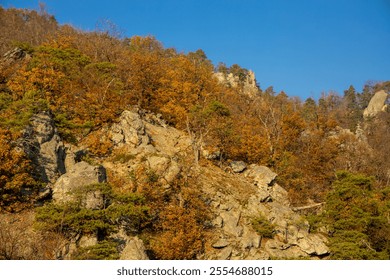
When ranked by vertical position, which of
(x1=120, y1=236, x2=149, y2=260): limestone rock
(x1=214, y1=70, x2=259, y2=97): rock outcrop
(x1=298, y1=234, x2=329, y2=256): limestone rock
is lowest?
(x1=298, y1=234, x2=329, y2=256): limestone rock

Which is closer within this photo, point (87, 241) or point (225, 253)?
point (87, 241)

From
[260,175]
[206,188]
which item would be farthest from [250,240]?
[260,175]

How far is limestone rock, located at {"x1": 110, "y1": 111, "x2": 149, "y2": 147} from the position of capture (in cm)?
2398

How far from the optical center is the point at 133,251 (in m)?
14.5

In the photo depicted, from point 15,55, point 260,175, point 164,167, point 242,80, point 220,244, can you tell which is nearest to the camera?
point 220,244

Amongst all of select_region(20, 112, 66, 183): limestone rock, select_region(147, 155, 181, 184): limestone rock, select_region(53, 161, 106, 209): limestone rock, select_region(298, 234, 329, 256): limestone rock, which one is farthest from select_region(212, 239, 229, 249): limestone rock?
select_region(20, 112, 66, 183): limestone rock

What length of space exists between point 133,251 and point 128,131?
1145 centimetres

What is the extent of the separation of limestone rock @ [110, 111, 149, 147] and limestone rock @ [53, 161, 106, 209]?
21.2 ft

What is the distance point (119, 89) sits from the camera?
100.0 ft

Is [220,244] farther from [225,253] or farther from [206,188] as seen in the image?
[206,188]

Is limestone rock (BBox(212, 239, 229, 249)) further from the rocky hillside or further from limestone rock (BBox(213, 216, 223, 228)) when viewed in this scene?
limestone rock (BBox(213, 216, 223, 228))

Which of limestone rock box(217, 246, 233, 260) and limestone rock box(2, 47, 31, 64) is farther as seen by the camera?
limestone rock box(2, 47, 31, 64)

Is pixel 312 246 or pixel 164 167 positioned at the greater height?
pixel 164 167
